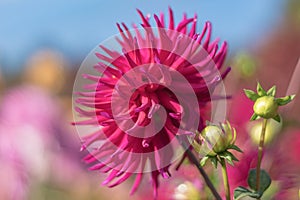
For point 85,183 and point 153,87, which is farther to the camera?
point 85,183

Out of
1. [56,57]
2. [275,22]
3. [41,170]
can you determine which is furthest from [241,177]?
[275,22]

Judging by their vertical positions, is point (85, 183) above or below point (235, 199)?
below

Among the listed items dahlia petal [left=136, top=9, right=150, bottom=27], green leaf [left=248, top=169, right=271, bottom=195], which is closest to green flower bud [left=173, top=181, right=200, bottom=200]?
green leaf [left=248, top=169, right=271, bottom=195]

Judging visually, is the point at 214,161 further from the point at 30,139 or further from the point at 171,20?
the point at 30,139

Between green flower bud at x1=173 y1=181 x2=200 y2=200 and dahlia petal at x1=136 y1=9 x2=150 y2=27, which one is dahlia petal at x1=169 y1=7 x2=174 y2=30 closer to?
dahlia petal at x1=136 y1=9 x2=150 y2=27

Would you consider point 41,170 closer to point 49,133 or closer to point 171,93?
point 49,133

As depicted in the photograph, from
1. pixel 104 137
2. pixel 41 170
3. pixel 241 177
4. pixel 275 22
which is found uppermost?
pixel 104 137
